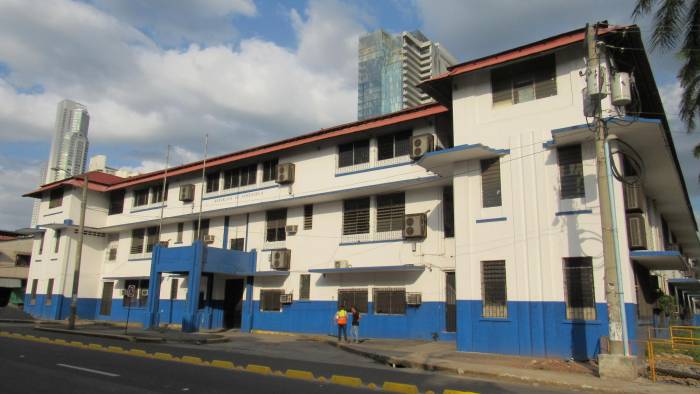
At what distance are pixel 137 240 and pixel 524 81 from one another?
27.4 m

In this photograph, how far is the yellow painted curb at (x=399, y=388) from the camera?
10.2 metres

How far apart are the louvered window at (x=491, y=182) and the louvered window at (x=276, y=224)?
12213mm

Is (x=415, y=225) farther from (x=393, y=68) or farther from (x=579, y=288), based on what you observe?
(x=393, y=68)

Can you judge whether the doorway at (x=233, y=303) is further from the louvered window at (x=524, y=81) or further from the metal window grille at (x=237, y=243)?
the louvered window at (x=524, y=81)

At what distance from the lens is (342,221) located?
24891 mm

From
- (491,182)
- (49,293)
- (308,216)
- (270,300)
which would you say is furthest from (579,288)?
(49,293)

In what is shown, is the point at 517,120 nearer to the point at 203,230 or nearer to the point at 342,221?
the point at 342,221

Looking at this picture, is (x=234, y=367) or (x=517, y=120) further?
(x=517, y=120)

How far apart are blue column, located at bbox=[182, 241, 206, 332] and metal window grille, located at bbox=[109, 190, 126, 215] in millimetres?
13802

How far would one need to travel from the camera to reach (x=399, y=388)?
10.5m

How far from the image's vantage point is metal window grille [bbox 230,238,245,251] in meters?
28.9

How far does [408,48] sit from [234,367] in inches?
3928

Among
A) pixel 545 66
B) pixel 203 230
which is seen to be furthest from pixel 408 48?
pixel 545 66

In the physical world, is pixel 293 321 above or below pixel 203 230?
below
